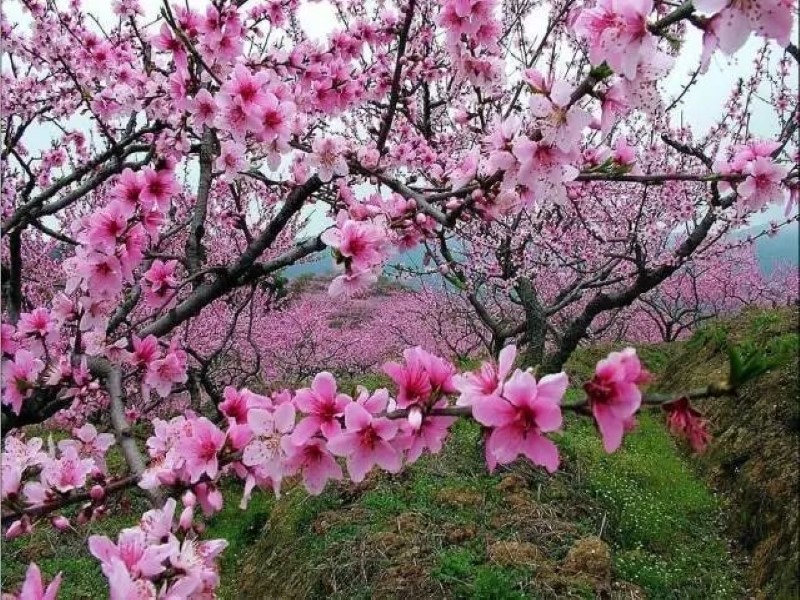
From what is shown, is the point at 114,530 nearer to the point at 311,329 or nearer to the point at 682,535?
the point at 682,535

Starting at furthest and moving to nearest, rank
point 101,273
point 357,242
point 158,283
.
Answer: point 158,283 → point 101,273 → point 357,242

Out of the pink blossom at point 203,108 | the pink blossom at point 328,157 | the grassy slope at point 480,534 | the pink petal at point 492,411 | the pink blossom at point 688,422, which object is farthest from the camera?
the grassy slope at point 480,534

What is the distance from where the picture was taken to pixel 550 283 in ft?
54.0

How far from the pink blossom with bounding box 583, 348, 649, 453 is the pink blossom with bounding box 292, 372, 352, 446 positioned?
508mm

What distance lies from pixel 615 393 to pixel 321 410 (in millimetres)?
602

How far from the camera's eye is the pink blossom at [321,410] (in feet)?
4.70

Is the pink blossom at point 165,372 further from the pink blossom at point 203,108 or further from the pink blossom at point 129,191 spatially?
the pink blossom at point 203,108

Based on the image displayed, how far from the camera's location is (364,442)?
1423 mm

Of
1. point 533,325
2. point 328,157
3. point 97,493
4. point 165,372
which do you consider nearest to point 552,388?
point 97,493

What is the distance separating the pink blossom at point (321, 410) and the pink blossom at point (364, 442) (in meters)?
0.04

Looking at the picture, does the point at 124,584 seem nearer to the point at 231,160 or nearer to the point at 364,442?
the point at 364,442

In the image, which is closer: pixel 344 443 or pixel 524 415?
pixel 524 415

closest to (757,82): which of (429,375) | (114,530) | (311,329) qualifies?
(429,375)

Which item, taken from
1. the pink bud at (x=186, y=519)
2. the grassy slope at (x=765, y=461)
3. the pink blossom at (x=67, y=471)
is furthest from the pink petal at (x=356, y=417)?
the grassy slope at (x=765, y=461)
